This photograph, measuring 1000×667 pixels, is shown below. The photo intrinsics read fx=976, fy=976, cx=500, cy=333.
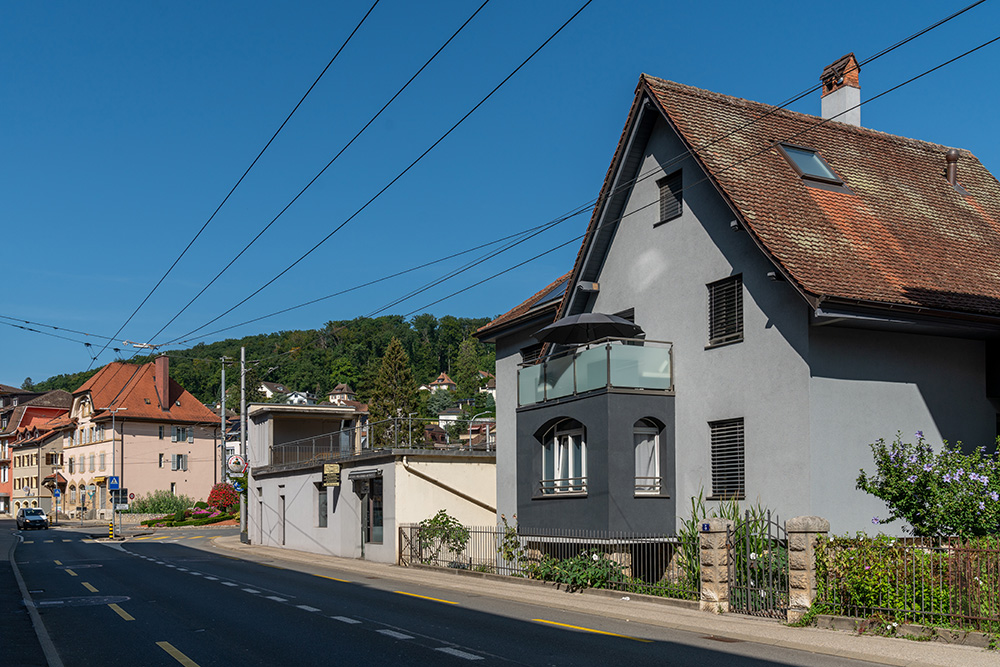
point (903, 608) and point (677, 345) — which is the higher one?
point (677, 345)

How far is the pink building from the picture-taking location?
86.1 meters

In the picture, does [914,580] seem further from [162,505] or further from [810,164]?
[162,505]

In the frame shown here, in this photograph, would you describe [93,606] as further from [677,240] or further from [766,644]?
[677,240]

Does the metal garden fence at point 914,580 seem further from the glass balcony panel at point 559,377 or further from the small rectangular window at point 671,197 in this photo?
the small rectangular window at point 671,197

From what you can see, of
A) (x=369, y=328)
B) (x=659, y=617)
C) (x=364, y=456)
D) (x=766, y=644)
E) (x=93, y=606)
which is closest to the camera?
(x=766, y=644)

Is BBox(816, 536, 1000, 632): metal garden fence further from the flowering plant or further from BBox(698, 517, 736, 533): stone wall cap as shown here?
BBox(698, 517, 736, 533): stone wall cap

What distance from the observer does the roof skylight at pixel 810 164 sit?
70.1ft

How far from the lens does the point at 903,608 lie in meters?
13.1

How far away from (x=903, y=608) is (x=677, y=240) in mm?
10508

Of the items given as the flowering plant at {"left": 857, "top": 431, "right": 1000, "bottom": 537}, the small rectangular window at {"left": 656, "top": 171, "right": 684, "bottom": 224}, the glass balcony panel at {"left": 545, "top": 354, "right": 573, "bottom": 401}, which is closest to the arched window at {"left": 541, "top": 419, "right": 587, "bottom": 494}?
the glass balcony panel at {"left": 545, "top": 354, "right": 573, "bottom": 401}

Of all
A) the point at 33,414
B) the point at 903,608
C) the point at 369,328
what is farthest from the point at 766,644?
the point at 369,328

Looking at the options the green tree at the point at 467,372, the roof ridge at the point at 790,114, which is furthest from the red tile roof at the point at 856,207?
the green tree at the point at 467,372

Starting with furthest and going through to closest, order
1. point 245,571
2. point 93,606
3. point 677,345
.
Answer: point 245,571
point 677,345
point 93,606

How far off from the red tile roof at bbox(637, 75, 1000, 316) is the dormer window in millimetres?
244
